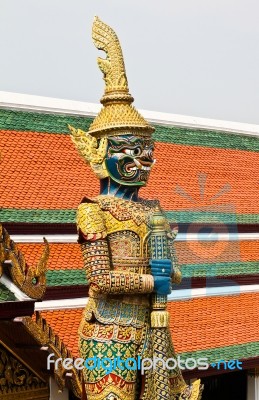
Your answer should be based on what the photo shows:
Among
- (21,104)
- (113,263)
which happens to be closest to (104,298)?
(113,263)

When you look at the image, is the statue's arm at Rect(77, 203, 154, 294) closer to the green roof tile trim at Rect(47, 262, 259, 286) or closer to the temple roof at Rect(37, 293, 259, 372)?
the temple roof at Rect(37, 293, 259, 372)

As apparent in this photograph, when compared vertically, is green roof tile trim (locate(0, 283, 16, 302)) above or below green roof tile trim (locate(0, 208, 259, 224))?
below

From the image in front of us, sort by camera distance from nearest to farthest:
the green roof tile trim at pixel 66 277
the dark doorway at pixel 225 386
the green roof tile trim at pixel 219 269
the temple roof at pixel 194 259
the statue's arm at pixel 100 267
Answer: the statue's arm at pixel 100 267 < the green roof tile trim at pixel 66 277 < the temple roof at pixel 194 259 < the green roof tile trim at pixel 219 269 < the dark doorway at pixel 225 386

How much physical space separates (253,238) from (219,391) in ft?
7.80

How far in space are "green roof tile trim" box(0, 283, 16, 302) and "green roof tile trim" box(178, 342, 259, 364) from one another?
8.79 ft

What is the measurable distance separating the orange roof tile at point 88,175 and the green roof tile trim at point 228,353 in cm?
235

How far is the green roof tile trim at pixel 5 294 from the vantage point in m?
7.43

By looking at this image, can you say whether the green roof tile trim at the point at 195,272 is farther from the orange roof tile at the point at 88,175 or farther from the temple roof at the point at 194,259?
the orange roof tile at the point at 88,175

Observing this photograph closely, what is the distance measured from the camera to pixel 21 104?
36.4 feet

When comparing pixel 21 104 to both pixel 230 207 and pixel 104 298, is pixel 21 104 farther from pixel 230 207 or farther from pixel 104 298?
pixel 104 298

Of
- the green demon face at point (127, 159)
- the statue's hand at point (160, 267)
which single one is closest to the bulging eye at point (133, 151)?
the green demon face at point (127, 159)

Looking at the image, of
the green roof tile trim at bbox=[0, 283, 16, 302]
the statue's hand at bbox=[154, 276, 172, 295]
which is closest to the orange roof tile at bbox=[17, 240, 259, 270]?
the green roof tile trim at bbox=[0, 283, 16, 302]

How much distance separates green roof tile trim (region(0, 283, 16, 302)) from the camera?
7.43 metres

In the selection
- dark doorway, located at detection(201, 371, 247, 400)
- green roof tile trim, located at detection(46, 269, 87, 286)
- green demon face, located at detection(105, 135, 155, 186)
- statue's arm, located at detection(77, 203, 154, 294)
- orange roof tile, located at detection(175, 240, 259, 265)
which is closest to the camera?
statue's arm, located at detection(77, 203, 154, 294)
